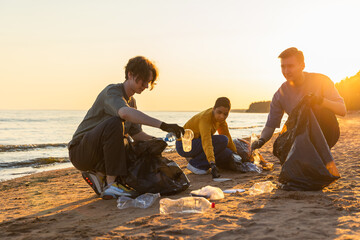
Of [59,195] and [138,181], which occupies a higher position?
[138,181]

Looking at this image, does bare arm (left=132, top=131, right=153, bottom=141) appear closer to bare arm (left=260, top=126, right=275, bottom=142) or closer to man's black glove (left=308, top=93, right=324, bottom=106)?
bare arm (left=260, top=126, right=275, bottom=142)

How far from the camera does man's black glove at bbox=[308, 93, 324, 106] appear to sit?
3.58 meters

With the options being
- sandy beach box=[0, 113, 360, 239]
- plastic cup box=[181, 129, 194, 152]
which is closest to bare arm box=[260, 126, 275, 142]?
sandy beach box=[0, 113, 360, 239]

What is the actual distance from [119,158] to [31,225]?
3.51 ft

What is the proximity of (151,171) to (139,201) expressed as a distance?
18.8 inches

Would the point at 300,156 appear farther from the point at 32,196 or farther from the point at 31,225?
the point at 32,196

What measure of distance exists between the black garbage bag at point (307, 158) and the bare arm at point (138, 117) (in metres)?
1.58

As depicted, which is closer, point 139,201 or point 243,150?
point 139,201

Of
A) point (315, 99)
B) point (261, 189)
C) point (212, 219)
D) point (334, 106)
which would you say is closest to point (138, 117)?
point (212, 219)

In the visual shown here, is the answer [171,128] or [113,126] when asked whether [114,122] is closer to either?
[113,126]

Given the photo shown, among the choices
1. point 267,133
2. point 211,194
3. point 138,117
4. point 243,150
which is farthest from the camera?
point 243,150

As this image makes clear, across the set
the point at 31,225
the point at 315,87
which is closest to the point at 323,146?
the point at 315,87

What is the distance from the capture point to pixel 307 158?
3.46 m

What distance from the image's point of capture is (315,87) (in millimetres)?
4043
